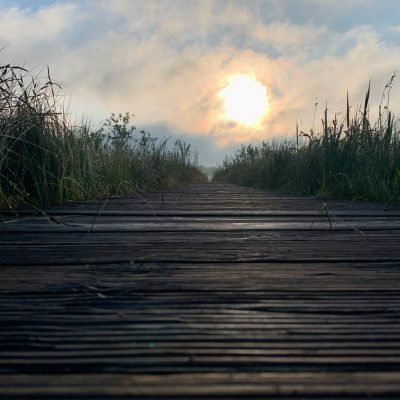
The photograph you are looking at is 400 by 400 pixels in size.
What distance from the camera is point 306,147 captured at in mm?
7164

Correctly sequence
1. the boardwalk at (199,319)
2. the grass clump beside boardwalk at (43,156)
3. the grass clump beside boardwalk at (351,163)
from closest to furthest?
the boardwalk at (199,319)
the grass clump beside boardwalk at (43,156)
the grass clump beside boardwalk at (351,163)

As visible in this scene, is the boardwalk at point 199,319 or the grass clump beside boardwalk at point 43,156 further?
the grass clump beside boardwalk at point 43,156

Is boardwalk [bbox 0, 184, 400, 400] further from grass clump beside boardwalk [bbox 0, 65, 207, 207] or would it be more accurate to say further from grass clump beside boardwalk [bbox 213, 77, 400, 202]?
grass clump beside boardwalk [bbox 213, 77, 400, 202]

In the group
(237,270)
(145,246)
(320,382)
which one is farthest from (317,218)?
(320,382)

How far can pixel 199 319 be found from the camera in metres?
1.09

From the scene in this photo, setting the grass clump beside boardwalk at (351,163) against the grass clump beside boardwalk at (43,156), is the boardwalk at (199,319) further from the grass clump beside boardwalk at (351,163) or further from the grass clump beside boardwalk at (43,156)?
the grass clump beside boardwalk at (351,163)

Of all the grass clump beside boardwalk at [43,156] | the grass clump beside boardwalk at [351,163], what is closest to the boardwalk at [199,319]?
the grass clump beside boardwalk at [43,156]

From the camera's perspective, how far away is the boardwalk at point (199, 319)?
0.79 m

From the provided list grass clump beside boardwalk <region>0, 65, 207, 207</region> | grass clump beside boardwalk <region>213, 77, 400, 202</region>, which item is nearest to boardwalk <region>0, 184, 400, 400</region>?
grass clump beside boardwalk <region>0, 65, 207, 207</region>

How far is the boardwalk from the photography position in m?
0.79

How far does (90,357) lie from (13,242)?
4.51 ft

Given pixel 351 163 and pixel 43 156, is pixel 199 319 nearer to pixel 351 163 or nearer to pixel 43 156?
pixel 43 156

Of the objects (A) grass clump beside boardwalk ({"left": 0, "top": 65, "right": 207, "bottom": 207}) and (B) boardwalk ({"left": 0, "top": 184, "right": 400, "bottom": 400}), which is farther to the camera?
(A) grass clump beside boardwalk ({"left": 0, "top": 65, "right": 207, "bottom": 207})

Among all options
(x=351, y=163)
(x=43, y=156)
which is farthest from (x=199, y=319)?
(x=351, y=163)
